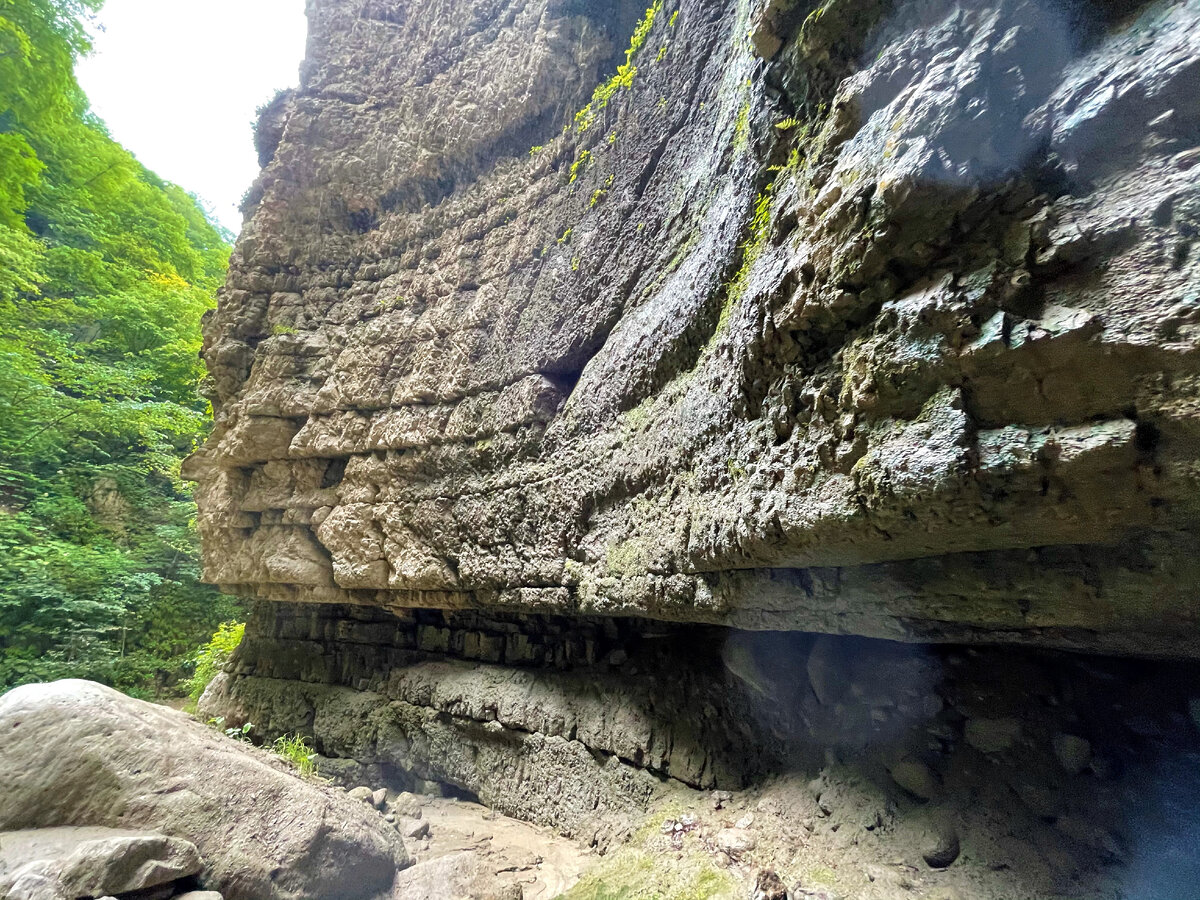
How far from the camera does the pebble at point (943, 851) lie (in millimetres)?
2025

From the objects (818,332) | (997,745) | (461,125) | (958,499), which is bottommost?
A: (997,745)

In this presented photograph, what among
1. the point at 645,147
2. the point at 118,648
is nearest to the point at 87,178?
the point at 118,648

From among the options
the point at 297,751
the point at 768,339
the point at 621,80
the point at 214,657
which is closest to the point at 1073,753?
the point at 768,339

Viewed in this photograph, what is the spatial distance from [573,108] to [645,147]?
1.46 meters

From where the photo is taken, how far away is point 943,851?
80.0 inches

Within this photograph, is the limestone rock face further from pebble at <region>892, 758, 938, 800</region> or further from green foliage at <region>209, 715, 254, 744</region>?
green foliage at <region>209, 715, 254, 744</region>

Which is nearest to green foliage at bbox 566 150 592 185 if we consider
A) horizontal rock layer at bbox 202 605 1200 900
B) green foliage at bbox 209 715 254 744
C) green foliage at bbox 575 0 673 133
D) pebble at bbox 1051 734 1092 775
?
green foliage at bbox 575 0 673 133

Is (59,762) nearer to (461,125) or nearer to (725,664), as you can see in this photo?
(725,664)

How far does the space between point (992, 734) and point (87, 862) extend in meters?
3.57

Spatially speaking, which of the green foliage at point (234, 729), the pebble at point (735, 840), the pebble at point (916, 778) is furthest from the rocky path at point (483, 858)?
the green foliage at point (234, 729)

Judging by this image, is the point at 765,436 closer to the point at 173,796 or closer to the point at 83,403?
the point at 173,796

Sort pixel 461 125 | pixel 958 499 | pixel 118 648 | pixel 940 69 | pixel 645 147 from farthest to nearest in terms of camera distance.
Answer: pixel 118 648
pixel 461 125
pixel 645 147
pixel 940 69
pixel 958 499

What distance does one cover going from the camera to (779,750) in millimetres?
2947

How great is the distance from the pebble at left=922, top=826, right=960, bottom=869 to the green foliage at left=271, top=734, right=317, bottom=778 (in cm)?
475
